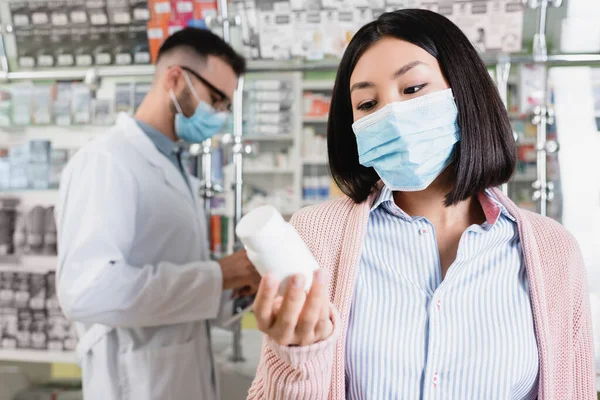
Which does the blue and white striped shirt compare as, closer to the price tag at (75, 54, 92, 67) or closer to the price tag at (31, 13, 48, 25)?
the price tag at (75, 54, 92, 67)

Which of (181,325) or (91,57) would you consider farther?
(91,57)

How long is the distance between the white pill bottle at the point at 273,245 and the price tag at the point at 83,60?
1881mm

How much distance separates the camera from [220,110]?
6.88ft

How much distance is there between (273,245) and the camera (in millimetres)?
842

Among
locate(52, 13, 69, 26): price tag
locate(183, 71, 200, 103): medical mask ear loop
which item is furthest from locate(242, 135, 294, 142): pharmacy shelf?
locate(52, 13, 69, 26): price tag

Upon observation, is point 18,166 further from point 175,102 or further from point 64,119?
point 175,102

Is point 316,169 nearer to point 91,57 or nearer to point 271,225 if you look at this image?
point 91,57

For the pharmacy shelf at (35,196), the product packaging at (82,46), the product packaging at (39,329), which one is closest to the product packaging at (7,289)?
the product packaging at (39,329)

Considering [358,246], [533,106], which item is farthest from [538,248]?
[533,106]

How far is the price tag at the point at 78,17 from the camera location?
7.86 ft

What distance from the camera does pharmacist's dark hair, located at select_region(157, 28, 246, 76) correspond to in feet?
6.68

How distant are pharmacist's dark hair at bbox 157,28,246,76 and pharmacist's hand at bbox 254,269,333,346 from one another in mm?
1391

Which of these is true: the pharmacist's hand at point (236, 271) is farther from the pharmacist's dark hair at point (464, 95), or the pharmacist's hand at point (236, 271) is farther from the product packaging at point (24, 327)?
the product packaging at point (24, 327)

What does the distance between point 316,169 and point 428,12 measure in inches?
43.7
